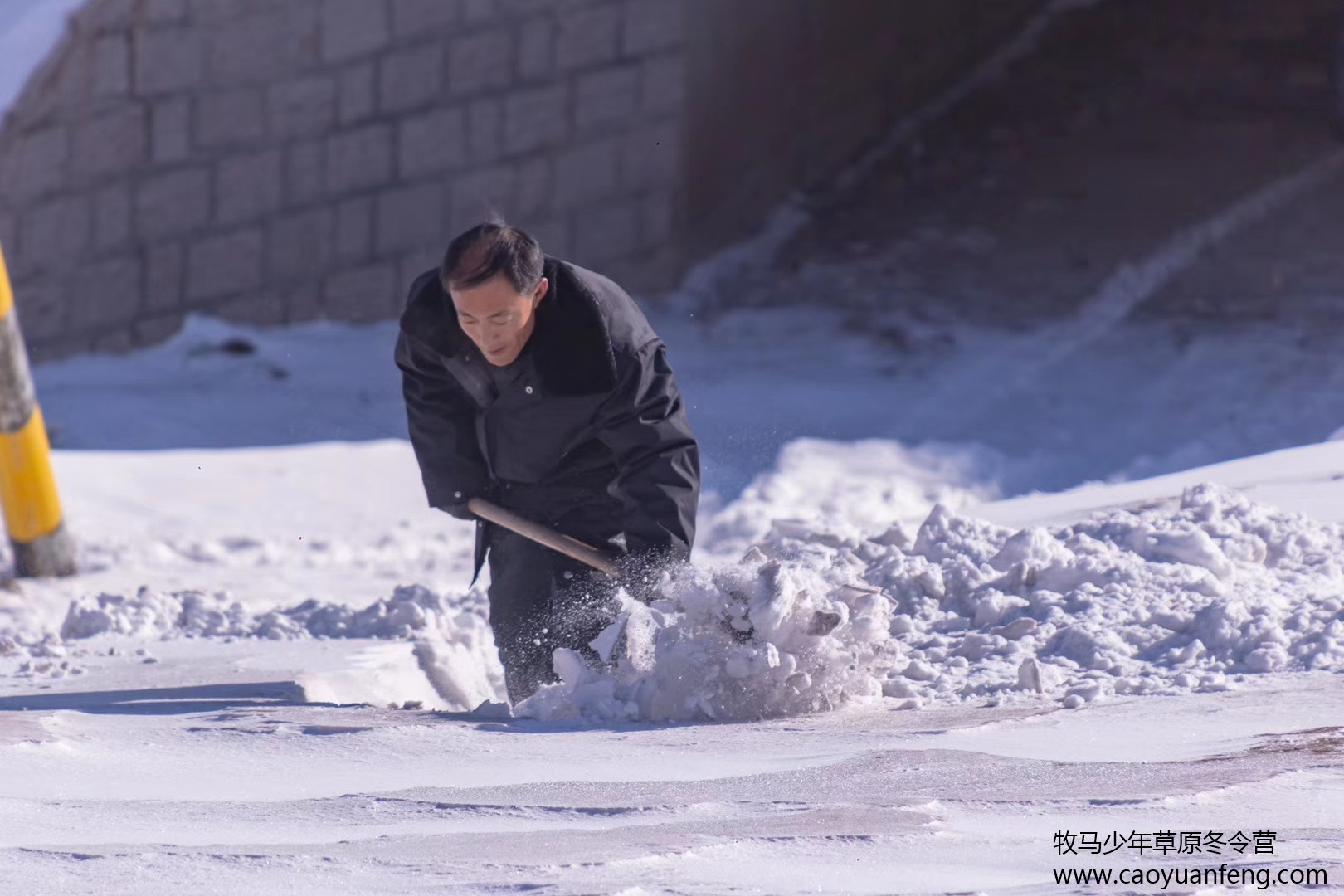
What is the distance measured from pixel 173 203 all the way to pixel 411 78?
3.54 feet

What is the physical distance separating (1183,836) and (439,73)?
544cm

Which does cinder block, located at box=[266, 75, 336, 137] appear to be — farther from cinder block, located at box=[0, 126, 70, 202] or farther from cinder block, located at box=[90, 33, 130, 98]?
cinder block, located at box=[0, 126, 70, 202]

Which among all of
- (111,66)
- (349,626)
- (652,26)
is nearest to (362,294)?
(111,66)

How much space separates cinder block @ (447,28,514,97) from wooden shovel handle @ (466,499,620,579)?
4.03 m

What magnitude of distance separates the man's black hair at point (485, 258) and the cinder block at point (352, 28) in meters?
4.05

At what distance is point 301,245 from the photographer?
6.64m

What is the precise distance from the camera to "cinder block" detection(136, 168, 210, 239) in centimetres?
619

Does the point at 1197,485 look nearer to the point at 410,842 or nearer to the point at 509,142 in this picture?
the point at 410,842

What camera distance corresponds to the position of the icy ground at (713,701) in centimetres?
195

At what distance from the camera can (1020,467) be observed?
5422 mm

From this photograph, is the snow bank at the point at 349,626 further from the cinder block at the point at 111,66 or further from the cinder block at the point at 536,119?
the cinder block at the point at 536,119

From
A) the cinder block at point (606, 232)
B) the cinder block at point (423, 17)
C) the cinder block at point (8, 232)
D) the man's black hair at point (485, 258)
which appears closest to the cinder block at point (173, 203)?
the cinder block at point (8, 232)

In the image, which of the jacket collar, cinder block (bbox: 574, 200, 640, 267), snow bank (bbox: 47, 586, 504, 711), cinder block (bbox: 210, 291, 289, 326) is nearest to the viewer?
the jacket collar

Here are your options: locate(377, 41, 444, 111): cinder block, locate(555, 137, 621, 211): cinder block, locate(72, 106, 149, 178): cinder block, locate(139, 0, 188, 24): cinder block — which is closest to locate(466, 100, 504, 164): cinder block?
locate(377, 41, 444, 111): cinder block
